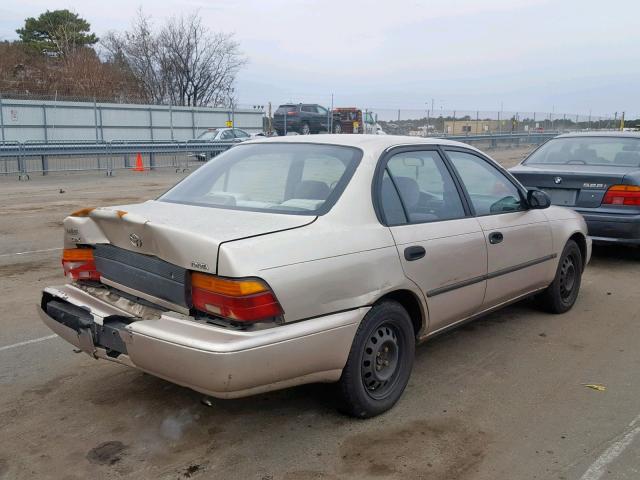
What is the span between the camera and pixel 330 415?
12.1 feet

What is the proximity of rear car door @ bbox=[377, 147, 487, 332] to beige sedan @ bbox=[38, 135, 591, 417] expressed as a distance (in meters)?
0.01

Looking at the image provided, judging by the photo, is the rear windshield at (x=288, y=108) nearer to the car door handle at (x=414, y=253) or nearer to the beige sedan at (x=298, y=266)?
the beige sedan at (x=298, y=266)

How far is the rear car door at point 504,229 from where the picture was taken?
456cm

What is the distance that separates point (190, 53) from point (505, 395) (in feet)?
135

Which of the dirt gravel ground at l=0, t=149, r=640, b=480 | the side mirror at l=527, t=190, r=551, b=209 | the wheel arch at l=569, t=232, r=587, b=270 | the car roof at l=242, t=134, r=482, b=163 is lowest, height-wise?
the dirt gravel ground at l=0, t=149, r=640, b=480

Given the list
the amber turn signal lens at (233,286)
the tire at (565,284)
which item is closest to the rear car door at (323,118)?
the tire at (565,284)

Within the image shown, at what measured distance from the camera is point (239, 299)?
2.98m

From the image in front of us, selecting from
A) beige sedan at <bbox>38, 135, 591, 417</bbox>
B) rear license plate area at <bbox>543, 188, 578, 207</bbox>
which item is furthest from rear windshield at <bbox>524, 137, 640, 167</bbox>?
beige sedan at <bbox>38, 135, 591, 417</bbox>

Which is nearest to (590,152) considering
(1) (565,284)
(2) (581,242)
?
(2) (581,242)

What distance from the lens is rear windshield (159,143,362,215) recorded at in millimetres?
3736

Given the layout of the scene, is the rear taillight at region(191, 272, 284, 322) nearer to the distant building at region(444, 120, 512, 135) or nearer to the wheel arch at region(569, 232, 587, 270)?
the wheel arch at region(569, 232, 587, 270)

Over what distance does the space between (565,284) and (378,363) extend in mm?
2826

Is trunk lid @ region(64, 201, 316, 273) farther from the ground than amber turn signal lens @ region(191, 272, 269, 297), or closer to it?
farther from the ground

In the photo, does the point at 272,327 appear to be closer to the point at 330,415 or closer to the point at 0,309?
the point at 330,415
